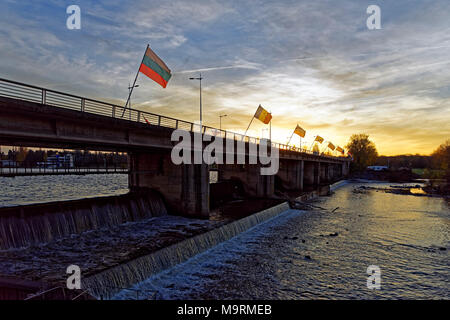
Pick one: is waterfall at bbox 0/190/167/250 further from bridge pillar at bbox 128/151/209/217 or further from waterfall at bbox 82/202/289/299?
waterfall at bbox 82/202/289/299

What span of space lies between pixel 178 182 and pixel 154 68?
1218cm

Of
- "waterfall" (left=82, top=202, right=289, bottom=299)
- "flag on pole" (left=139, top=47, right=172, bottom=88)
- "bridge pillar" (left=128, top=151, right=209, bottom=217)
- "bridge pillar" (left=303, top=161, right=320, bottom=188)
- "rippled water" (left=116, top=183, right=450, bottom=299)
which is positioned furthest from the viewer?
"bridge pillar" (left=303, top=161, right=320, bottom=188)

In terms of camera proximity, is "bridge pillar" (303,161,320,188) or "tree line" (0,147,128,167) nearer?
"tree line" (0,147,128,167)

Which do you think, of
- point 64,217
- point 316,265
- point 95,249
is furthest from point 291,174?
point 95,249

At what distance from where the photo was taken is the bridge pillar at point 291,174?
235ft

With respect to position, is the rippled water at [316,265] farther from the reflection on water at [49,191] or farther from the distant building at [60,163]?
the reflection on water at [49,191]

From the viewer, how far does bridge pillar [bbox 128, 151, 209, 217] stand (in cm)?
3184

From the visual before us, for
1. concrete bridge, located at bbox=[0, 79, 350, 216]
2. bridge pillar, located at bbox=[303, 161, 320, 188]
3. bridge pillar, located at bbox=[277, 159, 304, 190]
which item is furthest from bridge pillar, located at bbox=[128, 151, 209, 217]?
bridge pillar, located at bbox=[303, 161, 320, 188]

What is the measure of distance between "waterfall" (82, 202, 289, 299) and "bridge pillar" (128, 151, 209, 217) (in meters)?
5.33

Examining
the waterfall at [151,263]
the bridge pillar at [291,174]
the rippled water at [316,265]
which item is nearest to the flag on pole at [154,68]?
the waterfall at [151,263]

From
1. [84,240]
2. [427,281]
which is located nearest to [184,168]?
[84,240]

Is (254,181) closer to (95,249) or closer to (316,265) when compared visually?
(316,265)

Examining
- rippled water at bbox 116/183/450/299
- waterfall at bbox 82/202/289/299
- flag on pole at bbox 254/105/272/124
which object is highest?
flag on pole at bbox 254/105/272/124

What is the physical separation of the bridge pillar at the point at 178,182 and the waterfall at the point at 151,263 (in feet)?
17.5
